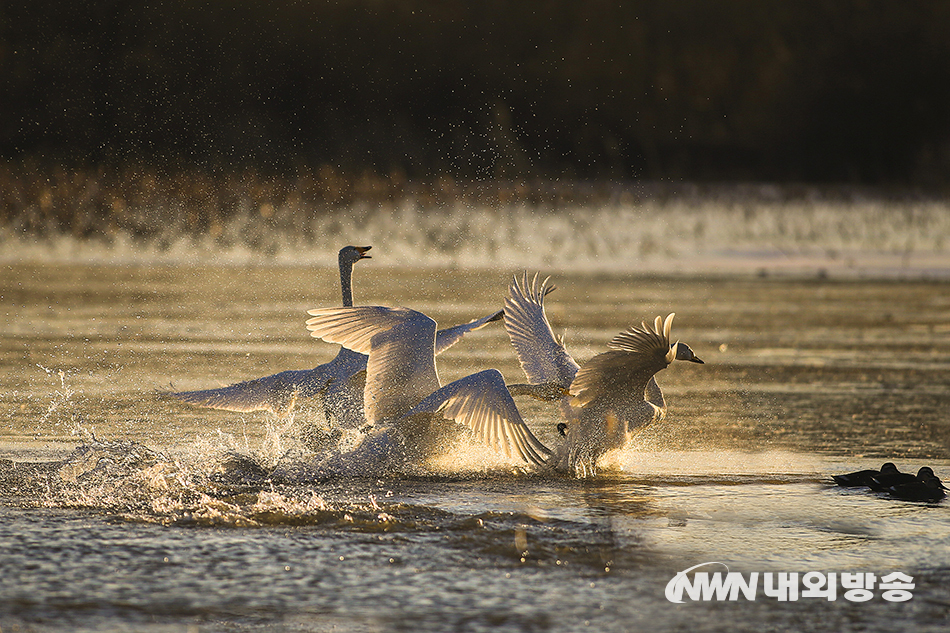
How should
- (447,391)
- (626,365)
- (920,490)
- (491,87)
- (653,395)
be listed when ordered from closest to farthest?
1. (920,490)
2. (447,391)
3. (626,365)
4. (653,395)
5. (491,87)

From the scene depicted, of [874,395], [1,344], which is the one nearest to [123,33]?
[1,344]

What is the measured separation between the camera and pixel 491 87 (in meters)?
47.3

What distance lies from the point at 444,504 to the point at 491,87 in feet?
136

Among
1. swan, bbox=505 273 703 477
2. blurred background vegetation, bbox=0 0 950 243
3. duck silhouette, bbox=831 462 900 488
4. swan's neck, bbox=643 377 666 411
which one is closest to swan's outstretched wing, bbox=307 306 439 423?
swan, bbox=505 273 703 477

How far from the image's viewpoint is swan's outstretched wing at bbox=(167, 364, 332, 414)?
8.24 metres

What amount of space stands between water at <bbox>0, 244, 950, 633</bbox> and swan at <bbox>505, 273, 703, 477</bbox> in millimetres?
235

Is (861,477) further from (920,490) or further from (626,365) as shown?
(626,365)

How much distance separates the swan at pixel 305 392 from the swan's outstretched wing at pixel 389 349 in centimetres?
27

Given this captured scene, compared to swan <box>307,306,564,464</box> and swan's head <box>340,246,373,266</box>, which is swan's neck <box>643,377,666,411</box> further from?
swan's head <box>340,246,373,266</box>

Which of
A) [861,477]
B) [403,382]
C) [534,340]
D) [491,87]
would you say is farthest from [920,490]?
[491,87]

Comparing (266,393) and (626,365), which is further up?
(626,365)

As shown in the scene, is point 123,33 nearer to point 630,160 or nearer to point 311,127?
point 311,127

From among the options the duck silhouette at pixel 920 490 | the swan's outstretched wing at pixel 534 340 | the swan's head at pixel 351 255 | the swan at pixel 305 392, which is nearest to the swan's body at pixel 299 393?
the swan at pixel 305 392

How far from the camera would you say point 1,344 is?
39.3 feet
